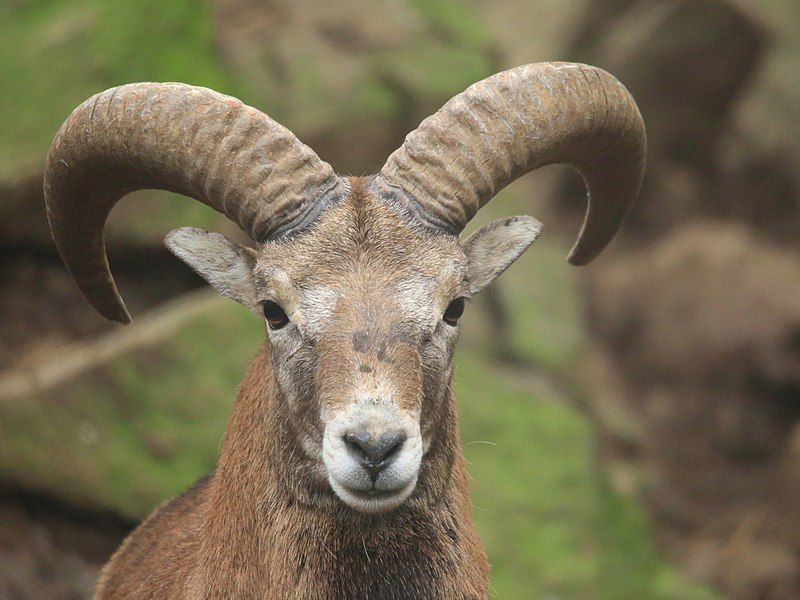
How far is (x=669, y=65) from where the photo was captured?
15055mm

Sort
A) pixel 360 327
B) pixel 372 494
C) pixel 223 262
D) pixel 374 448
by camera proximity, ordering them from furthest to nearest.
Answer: pixel 223 262, pixel 360 327, pixel 372 494, pixel 374 448

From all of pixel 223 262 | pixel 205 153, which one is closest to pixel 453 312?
pixel 223 262

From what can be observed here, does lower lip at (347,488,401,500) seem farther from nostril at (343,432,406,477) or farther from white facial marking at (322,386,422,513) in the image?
nostril at (343,432,406,477)

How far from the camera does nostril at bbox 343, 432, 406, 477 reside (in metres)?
4.73

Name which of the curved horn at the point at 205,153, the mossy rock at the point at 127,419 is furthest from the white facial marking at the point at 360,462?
the mossy rock at the point at 127,419

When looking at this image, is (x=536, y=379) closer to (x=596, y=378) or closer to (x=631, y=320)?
(x=596, y=378)

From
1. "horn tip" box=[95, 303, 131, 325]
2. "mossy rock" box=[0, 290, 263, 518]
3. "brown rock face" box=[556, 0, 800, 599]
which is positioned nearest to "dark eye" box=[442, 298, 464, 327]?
"horn tip" box=[95, 303, 131, 325]

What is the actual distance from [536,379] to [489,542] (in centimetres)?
229

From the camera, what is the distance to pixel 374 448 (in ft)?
15.5

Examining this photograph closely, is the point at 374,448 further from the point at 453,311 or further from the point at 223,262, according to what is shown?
the point at 223,262

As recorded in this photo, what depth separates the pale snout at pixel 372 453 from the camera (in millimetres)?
4758

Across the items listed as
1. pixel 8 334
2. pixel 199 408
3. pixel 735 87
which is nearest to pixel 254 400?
pixel 199 408

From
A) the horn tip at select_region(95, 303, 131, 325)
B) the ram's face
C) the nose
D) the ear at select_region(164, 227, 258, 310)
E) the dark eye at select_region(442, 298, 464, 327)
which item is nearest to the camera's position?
the nose

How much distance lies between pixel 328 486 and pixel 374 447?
0.66 metres
